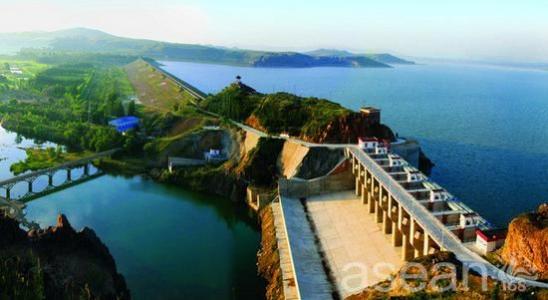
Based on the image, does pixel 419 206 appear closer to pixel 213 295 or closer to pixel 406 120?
pixel 213 295

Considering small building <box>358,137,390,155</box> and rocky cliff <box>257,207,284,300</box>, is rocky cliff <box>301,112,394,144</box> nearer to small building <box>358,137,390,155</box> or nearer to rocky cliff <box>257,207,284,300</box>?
small building <box>358,137,390,155</box>

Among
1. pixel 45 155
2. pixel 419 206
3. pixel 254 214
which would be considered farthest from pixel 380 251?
pixel 45 155

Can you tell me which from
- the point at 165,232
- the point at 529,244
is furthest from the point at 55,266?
the point at 529,244

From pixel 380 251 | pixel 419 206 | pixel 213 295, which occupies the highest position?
pixel 419 206

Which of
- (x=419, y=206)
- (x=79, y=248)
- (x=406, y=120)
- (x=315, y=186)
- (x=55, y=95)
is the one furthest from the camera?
(x=55, y=95)

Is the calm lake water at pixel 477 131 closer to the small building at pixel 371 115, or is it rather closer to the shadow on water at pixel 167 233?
the small building at pixel 371 115

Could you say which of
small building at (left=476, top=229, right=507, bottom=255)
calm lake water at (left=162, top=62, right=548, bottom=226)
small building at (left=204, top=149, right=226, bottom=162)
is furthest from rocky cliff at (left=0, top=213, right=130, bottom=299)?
calm lake water at (left=162, top=62, right=548, bottom=226)

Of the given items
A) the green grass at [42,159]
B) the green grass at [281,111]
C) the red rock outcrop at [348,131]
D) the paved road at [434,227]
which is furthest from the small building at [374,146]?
the green grass at [42,159]
